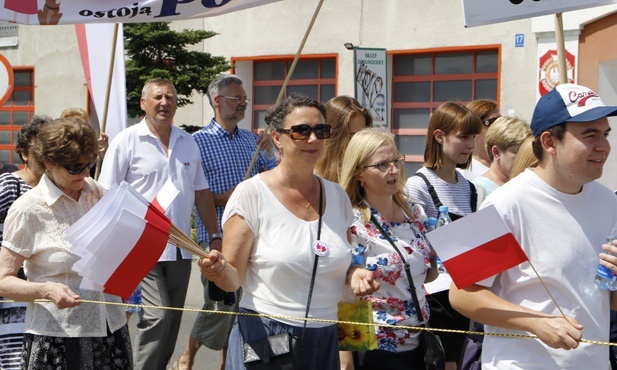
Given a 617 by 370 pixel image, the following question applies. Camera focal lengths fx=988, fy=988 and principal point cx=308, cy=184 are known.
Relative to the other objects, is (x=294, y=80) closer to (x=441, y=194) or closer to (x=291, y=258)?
(x=441, y=194)

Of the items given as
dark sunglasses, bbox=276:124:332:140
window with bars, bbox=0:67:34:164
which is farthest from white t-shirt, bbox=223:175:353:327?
window with bars, bbox=0:67:34:164

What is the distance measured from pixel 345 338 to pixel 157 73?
1361 centimetres

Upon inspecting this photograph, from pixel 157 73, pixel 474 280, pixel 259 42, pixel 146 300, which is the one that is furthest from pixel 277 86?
pixel 474 280

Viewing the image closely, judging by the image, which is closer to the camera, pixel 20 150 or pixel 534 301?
pixel 534 301

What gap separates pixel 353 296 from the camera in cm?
457

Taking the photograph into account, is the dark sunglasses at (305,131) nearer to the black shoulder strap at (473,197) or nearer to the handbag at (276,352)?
the handbag at (276,352)

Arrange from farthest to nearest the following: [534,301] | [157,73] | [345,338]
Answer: [157,73]
[345,338]
[534,301]

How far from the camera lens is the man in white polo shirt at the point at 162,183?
265 inches

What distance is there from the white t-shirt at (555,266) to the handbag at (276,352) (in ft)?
3.04

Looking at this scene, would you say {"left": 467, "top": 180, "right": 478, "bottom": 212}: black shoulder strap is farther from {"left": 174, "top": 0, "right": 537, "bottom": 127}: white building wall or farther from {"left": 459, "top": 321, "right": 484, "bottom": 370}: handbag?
{"left": 174, "top": 0, "right": 537, "bottom": 127}: white building wall

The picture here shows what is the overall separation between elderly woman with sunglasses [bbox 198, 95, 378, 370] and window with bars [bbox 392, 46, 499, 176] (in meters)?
11.8

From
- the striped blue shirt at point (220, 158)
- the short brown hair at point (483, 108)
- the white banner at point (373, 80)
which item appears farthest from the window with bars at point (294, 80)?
the short brown hair at point (483, 108)

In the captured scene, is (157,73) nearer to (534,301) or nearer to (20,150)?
(20,150)

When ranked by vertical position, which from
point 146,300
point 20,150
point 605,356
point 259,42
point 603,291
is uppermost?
point 259,42
